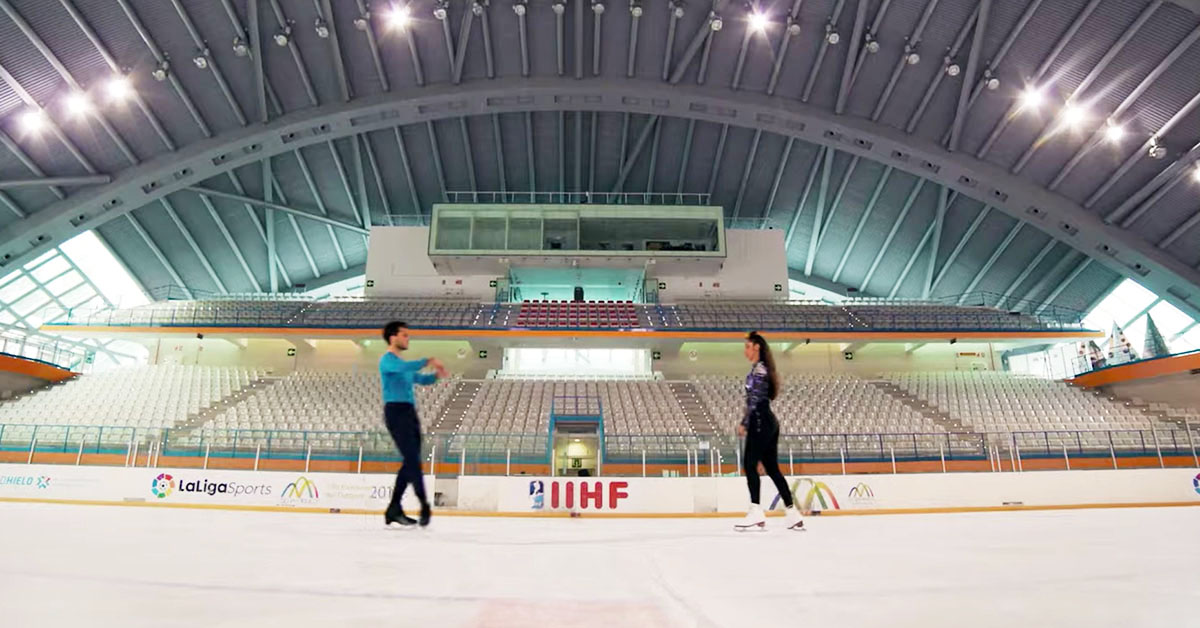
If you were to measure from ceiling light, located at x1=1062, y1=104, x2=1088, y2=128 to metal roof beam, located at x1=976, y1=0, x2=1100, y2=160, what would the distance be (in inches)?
51.9

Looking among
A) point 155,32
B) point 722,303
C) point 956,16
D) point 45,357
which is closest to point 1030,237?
point 956,16

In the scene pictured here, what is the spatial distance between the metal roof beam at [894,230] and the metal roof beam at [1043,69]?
3991 millimetres

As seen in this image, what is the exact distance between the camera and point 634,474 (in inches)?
487

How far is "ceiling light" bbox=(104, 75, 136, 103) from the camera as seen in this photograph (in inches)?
749

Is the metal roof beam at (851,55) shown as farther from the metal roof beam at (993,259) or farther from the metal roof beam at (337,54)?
the metal roof beam at (337,54)

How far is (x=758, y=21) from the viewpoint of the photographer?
20172mm

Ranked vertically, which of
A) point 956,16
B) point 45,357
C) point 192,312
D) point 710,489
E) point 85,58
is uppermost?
point 956,16

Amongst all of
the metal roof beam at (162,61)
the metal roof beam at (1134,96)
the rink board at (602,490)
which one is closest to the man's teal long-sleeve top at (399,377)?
the rink board at (602,490)

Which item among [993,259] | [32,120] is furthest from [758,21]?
[32,120]

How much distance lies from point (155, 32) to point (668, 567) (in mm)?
24566

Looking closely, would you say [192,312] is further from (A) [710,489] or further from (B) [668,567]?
(B) [668,567]

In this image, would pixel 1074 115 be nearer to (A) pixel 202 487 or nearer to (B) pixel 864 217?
(B) pixel 864 217

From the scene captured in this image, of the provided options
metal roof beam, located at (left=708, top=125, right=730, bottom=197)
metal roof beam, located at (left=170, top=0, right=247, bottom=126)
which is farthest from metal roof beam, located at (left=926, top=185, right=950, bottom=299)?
metal roof beam, located at (left=170, top=0, right=247, bottom=126)

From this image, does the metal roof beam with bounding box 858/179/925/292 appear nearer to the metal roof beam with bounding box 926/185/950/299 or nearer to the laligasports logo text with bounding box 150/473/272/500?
the metal roof beam with bounding box 926/185/950/299
